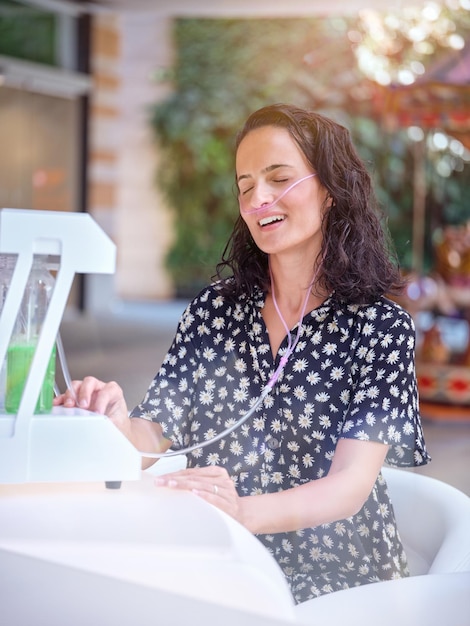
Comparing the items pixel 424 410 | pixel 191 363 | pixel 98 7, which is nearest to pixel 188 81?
pixel 98 7

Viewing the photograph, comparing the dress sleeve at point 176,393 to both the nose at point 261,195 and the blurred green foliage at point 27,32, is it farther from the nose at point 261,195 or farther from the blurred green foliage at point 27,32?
the blurred green foliage at point 27,32

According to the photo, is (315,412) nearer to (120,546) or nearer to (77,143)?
(120,546)

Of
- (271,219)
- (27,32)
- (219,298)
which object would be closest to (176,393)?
(219,298)

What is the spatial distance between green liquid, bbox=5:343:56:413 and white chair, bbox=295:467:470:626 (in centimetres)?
33

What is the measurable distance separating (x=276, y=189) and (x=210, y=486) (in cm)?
39

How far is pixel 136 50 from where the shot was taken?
10.8 meters

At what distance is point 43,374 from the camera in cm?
90

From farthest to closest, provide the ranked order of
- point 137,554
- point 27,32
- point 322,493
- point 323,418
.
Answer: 1. point 27,32
2. point 323,418
3. point 322,493
4. point 137,554

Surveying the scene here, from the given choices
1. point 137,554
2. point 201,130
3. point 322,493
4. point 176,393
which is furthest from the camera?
point 201,130

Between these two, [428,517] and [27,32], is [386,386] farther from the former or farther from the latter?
[27,32]

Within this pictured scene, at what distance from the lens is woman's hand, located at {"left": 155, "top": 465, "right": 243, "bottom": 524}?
98 centimetres

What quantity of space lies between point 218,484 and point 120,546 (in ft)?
0.66

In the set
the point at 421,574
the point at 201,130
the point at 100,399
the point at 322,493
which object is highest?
the point at 201,130

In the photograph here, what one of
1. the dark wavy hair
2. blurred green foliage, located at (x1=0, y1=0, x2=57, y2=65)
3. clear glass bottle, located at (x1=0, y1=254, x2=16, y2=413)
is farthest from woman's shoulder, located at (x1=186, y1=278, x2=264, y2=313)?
blurred green foliage, located at (x1=0, y1=0, x2=57, y2=65)
